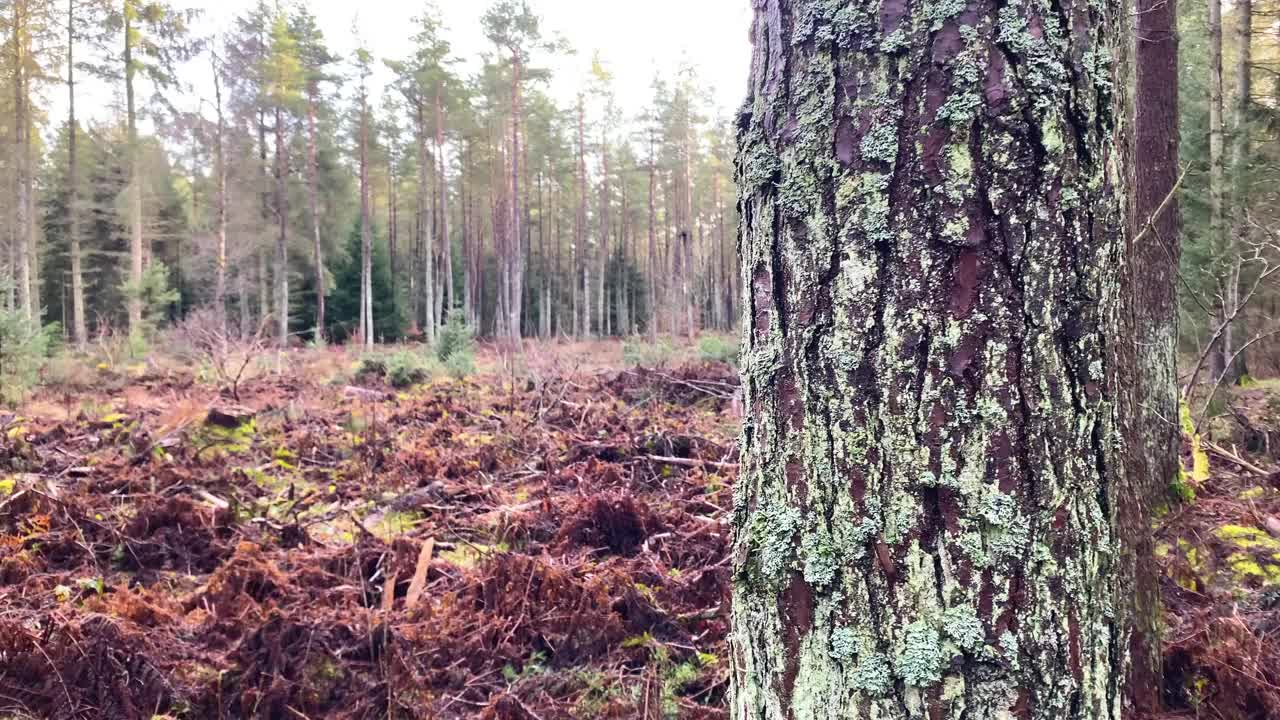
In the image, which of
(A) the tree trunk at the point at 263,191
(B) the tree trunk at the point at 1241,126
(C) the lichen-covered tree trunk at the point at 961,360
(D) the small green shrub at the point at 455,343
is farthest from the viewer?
(A) the tree trunk at the point at 263,191

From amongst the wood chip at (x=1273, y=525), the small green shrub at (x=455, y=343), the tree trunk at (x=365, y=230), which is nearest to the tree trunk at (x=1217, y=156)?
the wood chip at (x=1273, y=525)

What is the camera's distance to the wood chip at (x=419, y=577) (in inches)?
133

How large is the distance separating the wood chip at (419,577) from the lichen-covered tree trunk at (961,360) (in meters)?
2.89

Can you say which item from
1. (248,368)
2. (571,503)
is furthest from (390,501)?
(248,368)

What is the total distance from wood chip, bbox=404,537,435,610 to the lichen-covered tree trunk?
2894mm

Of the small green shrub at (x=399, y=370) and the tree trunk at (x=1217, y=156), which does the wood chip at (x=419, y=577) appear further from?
the tree trunk at (x=1217, y=156)

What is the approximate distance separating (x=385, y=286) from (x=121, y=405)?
21415 mm

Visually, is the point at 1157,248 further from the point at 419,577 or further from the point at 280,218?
the point at 280,218

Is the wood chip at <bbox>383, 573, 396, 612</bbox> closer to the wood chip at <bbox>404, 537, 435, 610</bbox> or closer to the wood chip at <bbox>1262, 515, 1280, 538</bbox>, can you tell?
the wood chip at <bbox>404, 537, 435, 610</bbox>

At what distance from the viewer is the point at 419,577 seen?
3.54m

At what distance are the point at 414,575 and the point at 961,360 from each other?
3455 mm

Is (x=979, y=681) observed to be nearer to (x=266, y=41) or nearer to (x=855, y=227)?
(x=855, y=227)

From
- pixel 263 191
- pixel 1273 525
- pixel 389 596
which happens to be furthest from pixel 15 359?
pixel 263 191

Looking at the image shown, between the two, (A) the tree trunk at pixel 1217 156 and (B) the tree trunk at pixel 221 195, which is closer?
(A) the tree trunk at pixel 1217 156
